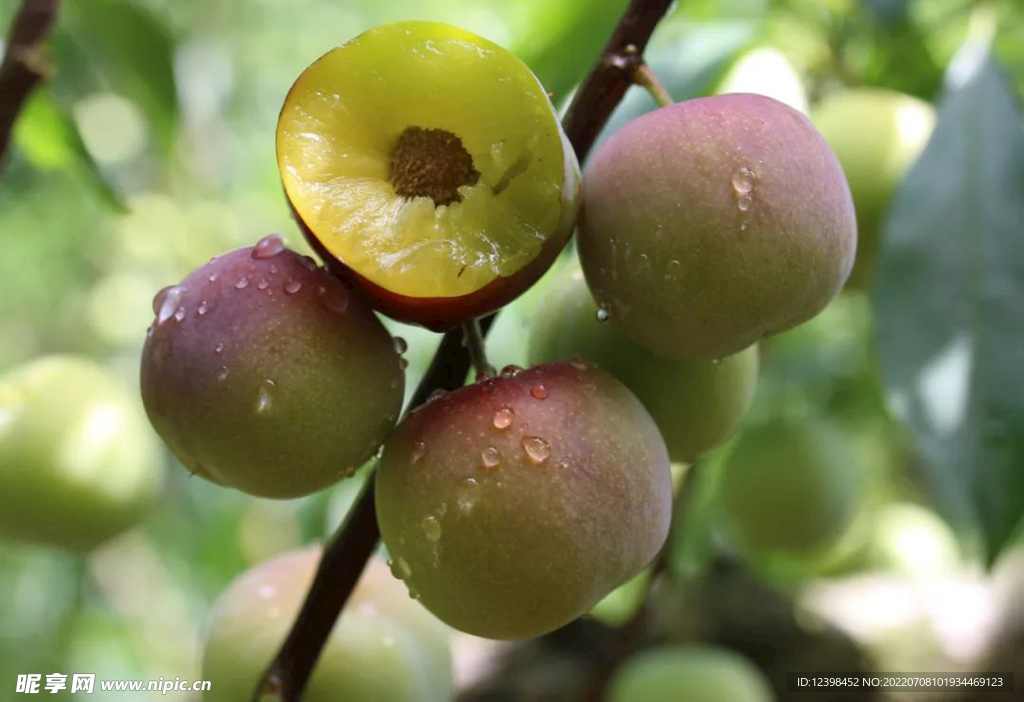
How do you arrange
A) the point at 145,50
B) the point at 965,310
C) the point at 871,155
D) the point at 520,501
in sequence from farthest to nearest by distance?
the point at 145,50 → the point at 871,155 → the point at 965,310 → the point at 520,501

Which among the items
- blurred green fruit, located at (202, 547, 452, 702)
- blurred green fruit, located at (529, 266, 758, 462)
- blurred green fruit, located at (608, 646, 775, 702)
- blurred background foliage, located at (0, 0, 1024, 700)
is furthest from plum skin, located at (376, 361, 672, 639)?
blurred green fruit, located at (608, 646, 775, 702)

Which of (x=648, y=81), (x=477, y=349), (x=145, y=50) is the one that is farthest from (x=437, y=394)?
(x=145, y=50)

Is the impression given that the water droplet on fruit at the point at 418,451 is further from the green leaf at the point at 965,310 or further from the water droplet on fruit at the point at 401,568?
the green leaf at the point at 965,310

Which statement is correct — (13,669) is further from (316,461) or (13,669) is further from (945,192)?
(945,192)

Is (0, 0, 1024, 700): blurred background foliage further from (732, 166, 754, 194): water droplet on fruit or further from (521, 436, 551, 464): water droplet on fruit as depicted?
(521, 436, 551, 464): water droplet on fruit

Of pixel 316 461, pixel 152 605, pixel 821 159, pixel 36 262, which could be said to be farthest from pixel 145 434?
pixel 36 262

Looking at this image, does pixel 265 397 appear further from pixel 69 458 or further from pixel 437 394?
pixel 69 458
